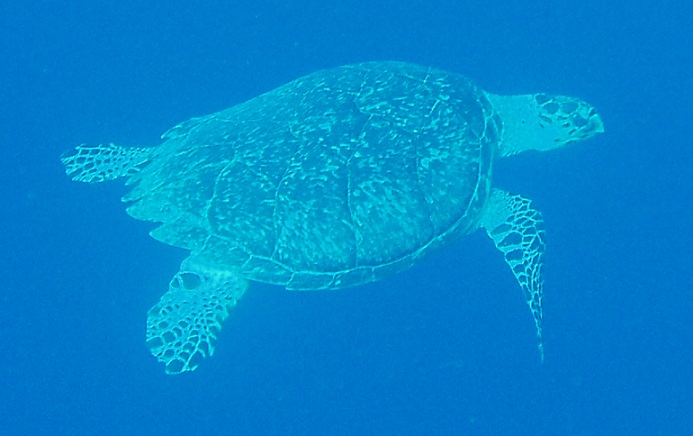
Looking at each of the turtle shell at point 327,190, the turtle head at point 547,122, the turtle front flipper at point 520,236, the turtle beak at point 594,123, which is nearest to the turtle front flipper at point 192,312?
the turtle shell at point 327,190

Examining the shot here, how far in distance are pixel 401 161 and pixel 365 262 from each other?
803 millimetres

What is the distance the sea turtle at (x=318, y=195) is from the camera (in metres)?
4.07

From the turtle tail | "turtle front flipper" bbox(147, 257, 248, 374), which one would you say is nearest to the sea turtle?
"turtle front flipper" bbox(147, 257, 248, 374)

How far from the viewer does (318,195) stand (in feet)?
13.3

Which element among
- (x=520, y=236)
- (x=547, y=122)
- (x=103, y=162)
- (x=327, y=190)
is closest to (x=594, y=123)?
(x=547, y=122)

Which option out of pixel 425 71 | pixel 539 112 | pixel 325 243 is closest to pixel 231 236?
pixel 325 243

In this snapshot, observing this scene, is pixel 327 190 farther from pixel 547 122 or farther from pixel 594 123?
pixel 594 123

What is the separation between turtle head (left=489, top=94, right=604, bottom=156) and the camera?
5297 mm

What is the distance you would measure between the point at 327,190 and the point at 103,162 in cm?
265

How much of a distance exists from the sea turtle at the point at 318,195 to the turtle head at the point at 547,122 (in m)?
0.72

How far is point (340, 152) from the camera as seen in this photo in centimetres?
409

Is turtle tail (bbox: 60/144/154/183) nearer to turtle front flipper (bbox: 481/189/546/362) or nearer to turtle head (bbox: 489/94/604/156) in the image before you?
turtle front flipper (bbox: 481/189/546/362)

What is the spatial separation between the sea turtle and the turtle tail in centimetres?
69

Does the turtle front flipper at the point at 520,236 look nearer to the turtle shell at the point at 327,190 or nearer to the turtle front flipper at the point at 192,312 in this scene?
the turtle shell at the point at 327,190
